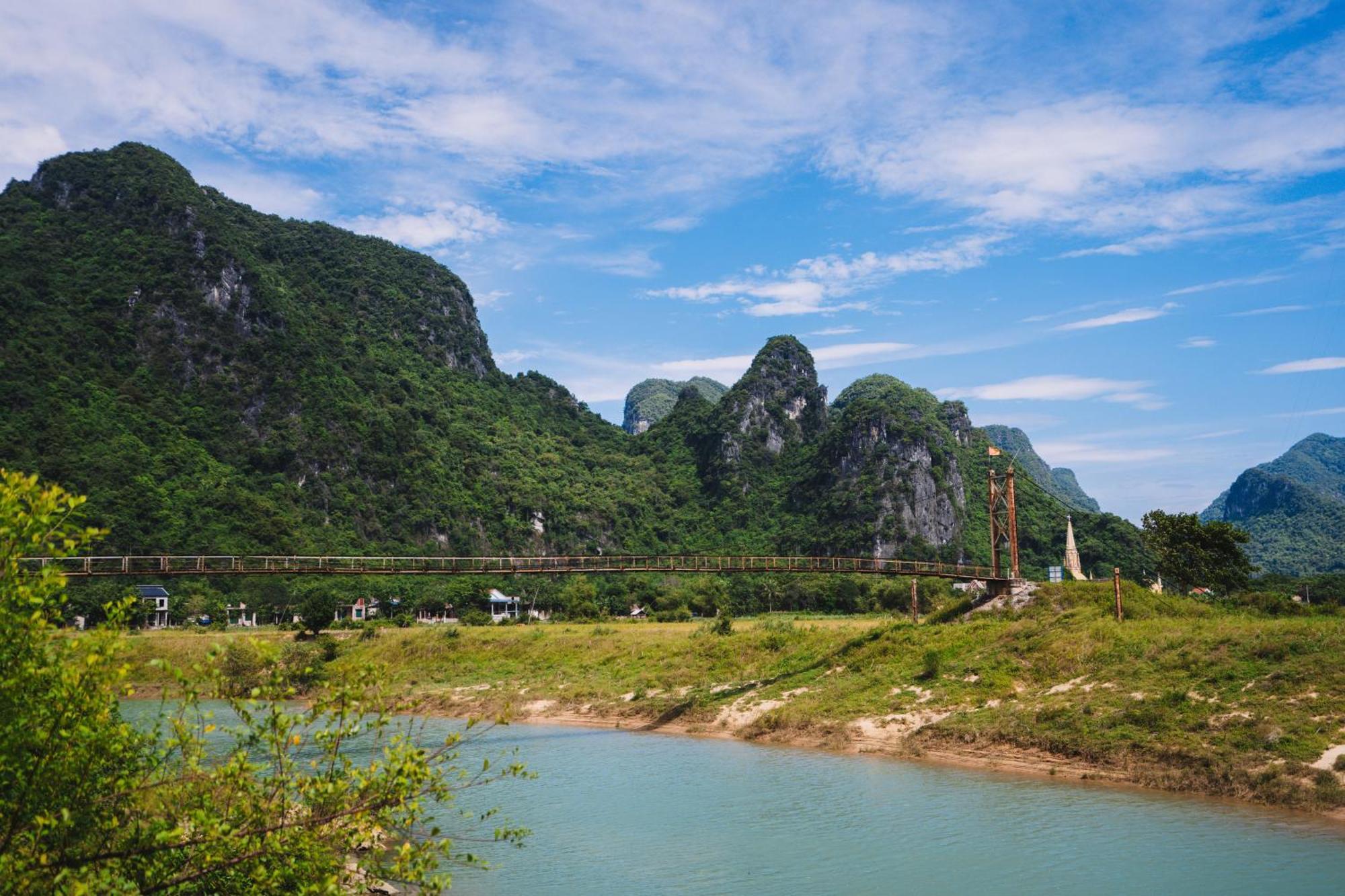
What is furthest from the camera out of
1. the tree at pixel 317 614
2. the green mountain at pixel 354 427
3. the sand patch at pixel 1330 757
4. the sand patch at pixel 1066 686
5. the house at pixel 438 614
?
the green mountain at pixel 354 427

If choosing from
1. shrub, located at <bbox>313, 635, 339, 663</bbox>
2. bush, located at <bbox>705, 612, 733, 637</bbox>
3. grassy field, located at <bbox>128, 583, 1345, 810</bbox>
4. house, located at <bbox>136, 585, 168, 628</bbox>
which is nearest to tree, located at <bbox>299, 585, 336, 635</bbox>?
shrub, located at <bbox>313, 635, 339, 663</bbox>

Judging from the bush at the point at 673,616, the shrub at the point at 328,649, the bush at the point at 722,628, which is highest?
the bush at the point at 722,628

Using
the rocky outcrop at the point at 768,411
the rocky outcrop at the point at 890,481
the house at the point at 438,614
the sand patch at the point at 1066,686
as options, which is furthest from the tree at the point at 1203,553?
the rocky outcrop at the point at 768,411

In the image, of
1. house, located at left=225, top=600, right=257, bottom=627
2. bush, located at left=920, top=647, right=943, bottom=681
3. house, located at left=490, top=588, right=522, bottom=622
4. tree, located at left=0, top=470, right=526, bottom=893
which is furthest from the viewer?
house, located at left=490, top=588, right=522, bottom=622

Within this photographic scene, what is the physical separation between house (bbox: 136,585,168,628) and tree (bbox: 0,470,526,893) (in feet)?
215

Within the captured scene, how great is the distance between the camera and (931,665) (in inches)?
1195

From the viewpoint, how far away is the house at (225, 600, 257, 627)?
234 feet

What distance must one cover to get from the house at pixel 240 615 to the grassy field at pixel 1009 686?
2627 cm

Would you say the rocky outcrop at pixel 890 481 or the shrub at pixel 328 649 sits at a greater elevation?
the rocky outcrop at pixel 890 481

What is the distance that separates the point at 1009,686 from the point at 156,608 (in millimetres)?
61071

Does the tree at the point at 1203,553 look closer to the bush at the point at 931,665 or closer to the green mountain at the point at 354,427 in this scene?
the bush at the point at 931,665

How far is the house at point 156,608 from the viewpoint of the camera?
219 ft

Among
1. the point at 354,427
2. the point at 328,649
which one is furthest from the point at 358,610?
the point at 328,649

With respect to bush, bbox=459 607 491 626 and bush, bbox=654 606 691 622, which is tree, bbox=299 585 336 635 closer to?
bush, bbox=459 607 491 626
